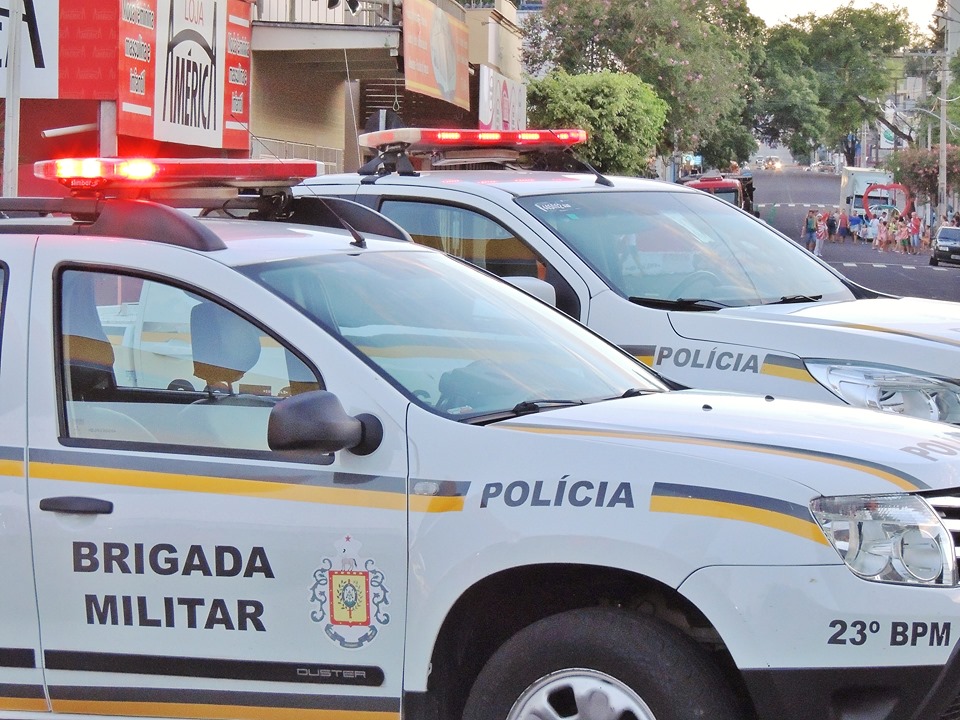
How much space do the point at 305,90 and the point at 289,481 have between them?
1689 cm

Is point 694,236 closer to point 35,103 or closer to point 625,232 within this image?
point 625,232

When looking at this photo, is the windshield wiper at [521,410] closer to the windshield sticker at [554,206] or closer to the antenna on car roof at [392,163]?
the windshield sticker at [554,206]

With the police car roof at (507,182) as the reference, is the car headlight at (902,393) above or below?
below

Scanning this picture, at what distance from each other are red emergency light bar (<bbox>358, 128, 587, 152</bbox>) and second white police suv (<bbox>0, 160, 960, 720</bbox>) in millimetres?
3381

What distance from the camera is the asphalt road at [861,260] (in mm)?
34562

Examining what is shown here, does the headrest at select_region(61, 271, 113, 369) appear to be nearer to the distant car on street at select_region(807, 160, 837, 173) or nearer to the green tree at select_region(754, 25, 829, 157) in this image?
the green tree at select_region(754, 25, 829, 157)

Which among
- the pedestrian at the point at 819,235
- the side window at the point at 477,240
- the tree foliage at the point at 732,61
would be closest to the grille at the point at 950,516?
the side window at the point at 477,240

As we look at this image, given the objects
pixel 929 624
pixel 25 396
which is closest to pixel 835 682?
pixel 929 624

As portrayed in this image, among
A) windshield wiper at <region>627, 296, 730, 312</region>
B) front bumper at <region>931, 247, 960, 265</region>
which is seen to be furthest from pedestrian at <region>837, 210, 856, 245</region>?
windshield wiper at <region>627, 296, 730, 312</region>

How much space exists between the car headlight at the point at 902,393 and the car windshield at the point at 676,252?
2.65ft

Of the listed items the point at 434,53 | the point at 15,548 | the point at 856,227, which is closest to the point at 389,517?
the point at 15,548

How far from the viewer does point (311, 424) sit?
3.33 metres

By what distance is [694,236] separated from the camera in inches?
273

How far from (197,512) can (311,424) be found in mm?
444
